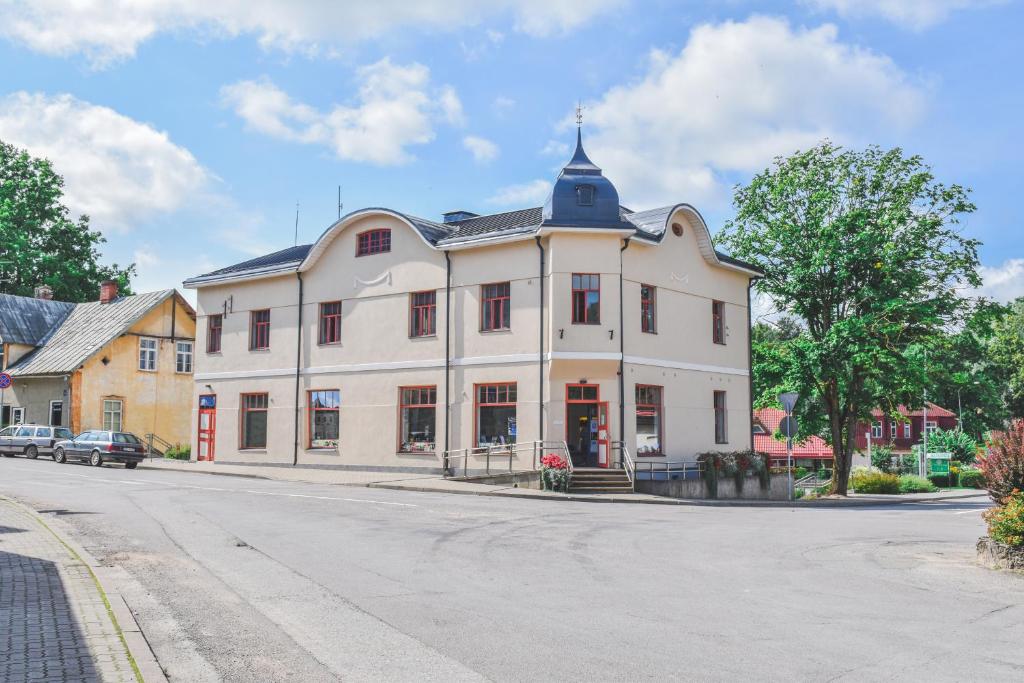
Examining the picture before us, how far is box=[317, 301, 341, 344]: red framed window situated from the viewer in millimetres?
32812

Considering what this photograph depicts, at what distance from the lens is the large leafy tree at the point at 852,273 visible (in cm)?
3020

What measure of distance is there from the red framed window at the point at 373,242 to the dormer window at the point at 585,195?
7.44 meters

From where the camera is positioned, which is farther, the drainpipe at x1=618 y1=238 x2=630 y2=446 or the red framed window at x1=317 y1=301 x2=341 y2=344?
the red framed window at x1=317 y1=301 x2=341 y2=344

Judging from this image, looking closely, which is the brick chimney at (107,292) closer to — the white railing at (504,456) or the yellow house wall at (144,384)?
the yellow house wall at (144,384)

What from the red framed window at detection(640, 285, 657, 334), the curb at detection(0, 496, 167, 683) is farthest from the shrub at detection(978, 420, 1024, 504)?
the red framed window at detection(640, 285, 657, 334)

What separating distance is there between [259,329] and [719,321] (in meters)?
17.4

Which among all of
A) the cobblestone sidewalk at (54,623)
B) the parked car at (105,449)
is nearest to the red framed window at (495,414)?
the parked car at (105,449)

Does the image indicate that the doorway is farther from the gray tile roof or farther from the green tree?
the green tree

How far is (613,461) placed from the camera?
2727 cm

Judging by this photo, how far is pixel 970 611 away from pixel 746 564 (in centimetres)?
328

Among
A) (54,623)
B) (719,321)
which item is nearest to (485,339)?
(719,321)

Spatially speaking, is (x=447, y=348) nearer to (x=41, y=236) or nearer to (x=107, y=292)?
(x=107, y=292)

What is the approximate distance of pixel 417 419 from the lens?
3020 centimetres

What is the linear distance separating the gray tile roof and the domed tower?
32.8m
